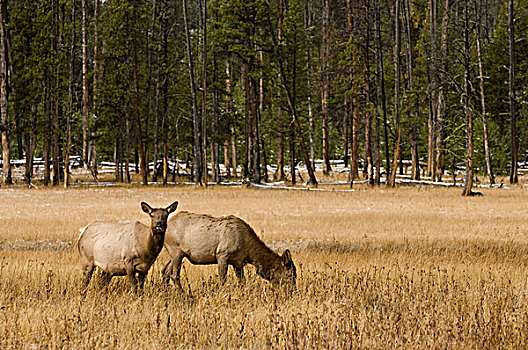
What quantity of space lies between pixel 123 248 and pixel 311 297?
284 centimetres

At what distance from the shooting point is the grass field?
→ 253 inches

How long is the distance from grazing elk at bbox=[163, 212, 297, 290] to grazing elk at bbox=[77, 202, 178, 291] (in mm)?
589

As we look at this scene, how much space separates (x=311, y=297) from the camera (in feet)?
28.1

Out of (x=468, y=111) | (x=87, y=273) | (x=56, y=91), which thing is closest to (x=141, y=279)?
(x=87, y=273)

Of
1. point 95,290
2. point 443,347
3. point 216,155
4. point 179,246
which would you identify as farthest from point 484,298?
point 216,155

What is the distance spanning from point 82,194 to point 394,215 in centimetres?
1681

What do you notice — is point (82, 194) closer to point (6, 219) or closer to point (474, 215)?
point (6, 219)

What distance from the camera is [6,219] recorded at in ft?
60.4

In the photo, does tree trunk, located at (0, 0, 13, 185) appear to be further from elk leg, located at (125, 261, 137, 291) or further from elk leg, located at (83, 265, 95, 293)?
elk leg, located at (125, 261, 137, 291)

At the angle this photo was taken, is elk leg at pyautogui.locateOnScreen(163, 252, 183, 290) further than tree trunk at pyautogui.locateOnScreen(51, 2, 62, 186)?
No

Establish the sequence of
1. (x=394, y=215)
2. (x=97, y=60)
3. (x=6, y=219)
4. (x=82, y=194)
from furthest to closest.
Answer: (x=97, y=60)
(x=82, y=194)
(x=394, y=215)
(x=6, y=219)

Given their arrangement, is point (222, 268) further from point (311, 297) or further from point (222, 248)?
point (311, 297)

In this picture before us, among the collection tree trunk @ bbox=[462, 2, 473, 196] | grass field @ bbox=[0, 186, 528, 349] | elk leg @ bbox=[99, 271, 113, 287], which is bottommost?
grass field @ bbox=[0, 186, 528, 349]

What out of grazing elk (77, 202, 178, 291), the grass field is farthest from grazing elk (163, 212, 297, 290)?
grazing elk (77, 202, 178, 291)
